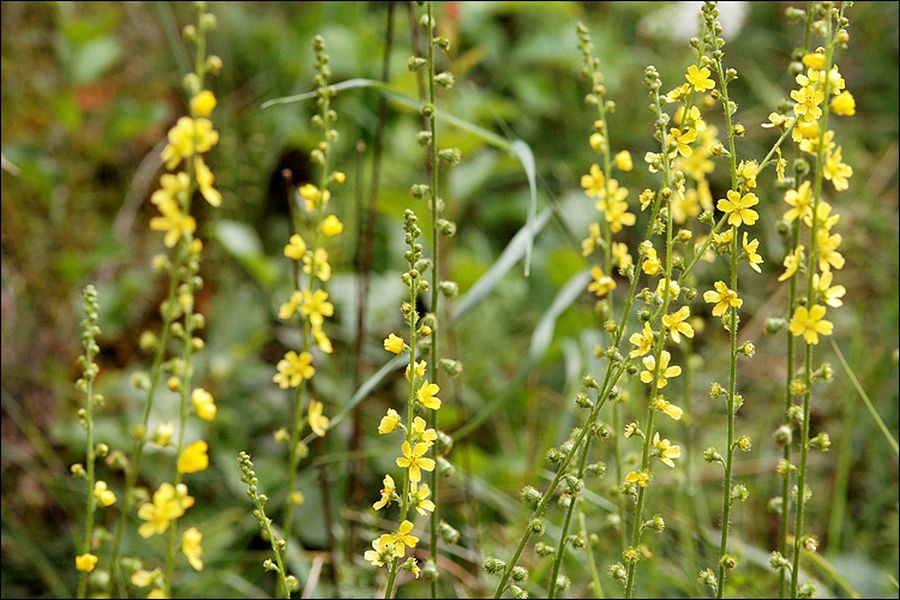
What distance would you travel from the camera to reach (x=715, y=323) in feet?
12.5

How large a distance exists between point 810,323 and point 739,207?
0.19m

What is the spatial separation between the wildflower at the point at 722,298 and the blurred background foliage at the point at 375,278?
2.04ft

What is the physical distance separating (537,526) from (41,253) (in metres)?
2.63

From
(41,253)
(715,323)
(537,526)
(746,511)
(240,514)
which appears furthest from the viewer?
(715,323)

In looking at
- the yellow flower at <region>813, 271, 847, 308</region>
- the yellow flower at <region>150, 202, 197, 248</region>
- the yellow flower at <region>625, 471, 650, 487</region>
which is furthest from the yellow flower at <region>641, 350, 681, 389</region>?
the yellow flower at <region>150, 202, 197, 248</region>

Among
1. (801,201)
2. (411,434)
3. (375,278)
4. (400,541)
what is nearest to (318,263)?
(411,434)

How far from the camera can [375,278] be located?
3.26 meters

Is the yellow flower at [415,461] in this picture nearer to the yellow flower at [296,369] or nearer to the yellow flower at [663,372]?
the yellow flower at [296,369]

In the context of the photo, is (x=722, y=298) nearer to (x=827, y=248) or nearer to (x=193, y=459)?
(x=827, y=248)

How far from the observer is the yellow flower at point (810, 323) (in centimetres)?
136

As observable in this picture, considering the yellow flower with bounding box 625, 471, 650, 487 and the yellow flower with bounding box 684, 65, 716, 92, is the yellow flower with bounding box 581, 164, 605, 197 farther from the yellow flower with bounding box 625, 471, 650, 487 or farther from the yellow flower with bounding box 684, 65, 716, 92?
the yellow flower with bounding box 625, 471, 650, 487

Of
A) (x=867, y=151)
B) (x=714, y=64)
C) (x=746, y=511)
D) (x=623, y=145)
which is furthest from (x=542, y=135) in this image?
(x=714, y=64)

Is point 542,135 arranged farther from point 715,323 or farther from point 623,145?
point 715,323

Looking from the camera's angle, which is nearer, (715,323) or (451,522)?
(451,522)
